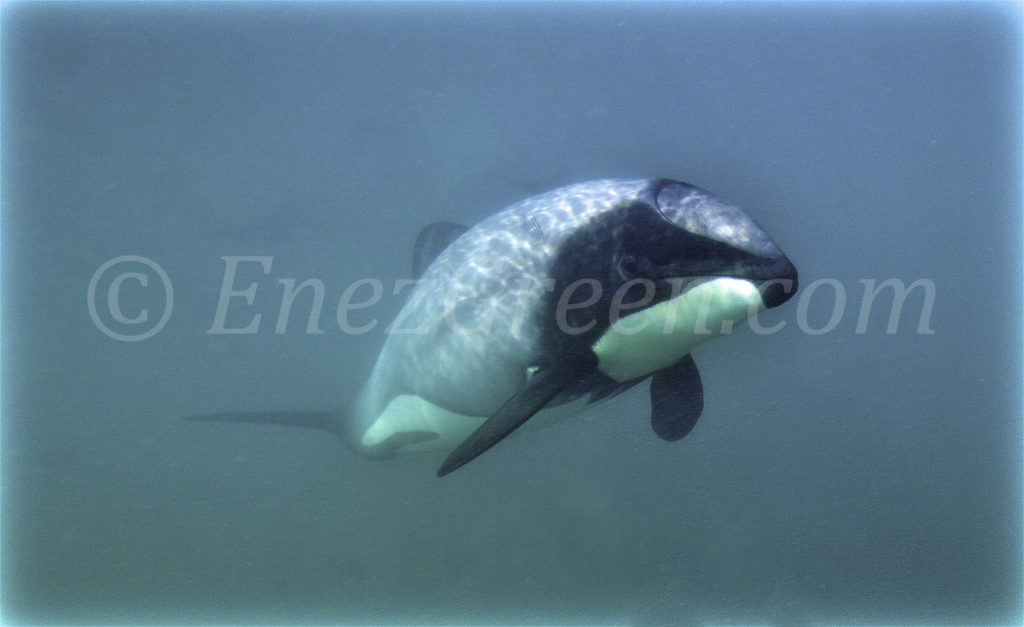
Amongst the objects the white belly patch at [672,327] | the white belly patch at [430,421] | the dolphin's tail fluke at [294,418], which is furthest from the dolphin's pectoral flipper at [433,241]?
the dolphin's tail fluke at [294,418]

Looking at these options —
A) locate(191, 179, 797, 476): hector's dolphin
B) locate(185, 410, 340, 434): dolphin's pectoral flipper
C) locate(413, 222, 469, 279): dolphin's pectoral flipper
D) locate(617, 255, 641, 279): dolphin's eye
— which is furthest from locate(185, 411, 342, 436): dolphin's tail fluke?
locate(617, 255, 641, 279): dolphin's eye

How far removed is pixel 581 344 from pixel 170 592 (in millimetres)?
10170

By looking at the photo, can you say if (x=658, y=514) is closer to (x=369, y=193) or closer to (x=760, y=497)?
(x=760, y=497)

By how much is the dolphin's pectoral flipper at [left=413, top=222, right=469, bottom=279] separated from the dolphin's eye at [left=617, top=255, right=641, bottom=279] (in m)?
2.40

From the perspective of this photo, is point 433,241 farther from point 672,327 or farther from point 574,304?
point 672,327

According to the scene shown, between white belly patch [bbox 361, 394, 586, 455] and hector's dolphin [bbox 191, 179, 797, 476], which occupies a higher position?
hector's dolphin [bbox 191, 179, 797, 476]

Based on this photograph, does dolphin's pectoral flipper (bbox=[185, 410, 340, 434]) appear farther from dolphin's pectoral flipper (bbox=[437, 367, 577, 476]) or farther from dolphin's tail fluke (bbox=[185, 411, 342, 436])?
dolphin's pectoral flipper (bbox=[437, 367, 577, 476])

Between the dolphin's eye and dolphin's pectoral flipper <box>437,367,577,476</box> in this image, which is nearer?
dolphin's pectoral flipper <box>437,367,577,476</box>

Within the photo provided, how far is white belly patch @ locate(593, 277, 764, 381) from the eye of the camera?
415 centimetres

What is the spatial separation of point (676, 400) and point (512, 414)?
198 cm

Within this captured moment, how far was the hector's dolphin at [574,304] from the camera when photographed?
428 cm

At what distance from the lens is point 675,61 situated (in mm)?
27281

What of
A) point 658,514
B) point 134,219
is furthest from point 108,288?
point 658,514

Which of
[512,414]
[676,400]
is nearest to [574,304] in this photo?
[512,414]
